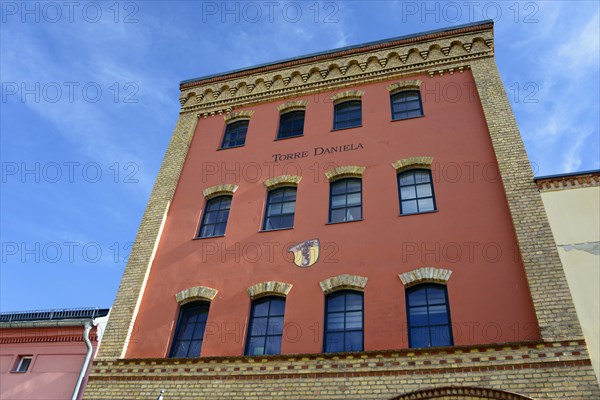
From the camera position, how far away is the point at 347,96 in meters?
15.5

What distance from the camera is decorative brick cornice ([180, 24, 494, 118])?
595 inches

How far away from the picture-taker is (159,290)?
490 inches

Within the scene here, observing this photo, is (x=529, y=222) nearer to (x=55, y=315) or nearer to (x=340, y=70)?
(x=340, y=70)

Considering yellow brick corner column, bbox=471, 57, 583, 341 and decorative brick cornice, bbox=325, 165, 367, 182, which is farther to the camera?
decorative brick cornice, bbox=325, 165, 367, 182

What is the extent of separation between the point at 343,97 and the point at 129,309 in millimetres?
8963

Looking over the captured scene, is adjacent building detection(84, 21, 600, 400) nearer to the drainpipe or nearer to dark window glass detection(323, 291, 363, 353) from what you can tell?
dark window glass detection(323, 291, 363, 353)

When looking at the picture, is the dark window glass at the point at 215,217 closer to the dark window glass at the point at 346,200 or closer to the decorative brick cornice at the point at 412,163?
the dark window glass at the point at 346,200

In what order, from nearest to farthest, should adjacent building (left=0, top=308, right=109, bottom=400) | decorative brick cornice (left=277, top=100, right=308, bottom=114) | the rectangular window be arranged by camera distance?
adjacent building (left=0, top=308, right=109, bottom=400) < the rectangular window < decorative brick cornice (left=277, top=100, right=308, bottom=114)

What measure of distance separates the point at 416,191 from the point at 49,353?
33.9 feet

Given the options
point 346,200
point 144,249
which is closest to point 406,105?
point 346,200

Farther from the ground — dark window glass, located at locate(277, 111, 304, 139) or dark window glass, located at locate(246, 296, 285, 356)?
dark window glass, located at locate(277, 111, 304, 139)

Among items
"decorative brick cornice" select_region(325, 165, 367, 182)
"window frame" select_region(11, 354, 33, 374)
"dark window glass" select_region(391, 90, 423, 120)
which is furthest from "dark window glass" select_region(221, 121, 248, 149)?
"window frame" select_region(11, 354, 33, 374)

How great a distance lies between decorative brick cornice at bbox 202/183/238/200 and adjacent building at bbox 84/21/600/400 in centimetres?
5

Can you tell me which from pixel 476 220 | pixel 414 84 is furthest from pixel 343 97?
pixel 476 220
